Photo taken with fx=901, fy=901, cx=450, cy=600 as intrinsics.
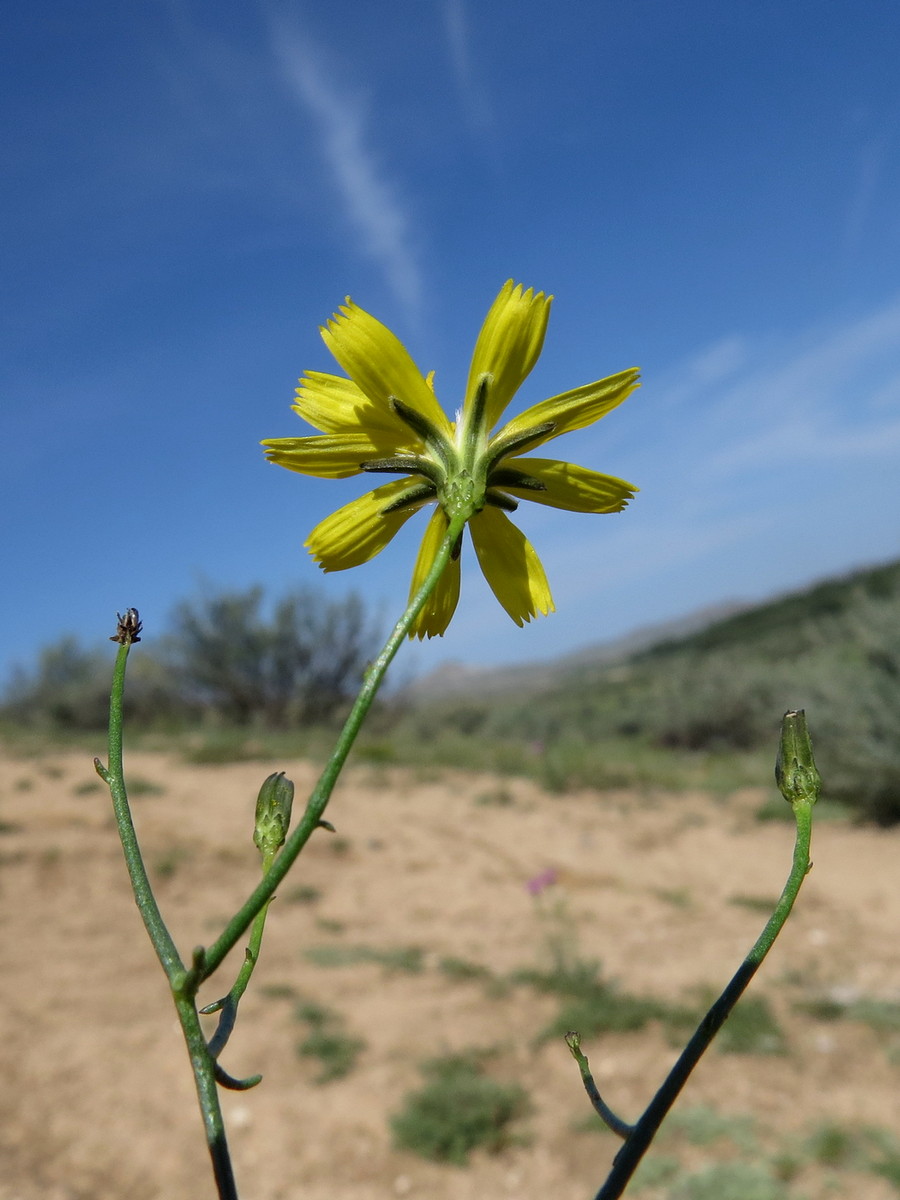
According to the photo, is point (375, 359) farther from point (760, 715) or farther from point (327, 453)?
point (760, 715)

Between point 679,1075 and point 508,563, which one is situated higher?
point 508,563

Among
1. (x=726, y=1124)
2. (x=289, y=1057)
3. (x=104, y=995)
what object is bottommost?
(x=726, y=1124)

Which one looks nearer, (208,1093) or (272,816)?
(208,1093)

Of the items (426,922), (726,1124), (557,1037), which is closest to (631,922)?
(426,922)

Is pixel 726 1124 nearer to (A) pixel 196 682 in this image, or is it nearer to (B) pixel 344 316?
(B) pixel 344 316

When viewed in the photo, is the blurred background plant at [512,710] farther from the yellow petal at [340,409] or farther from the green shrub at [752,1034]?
the yellow petal at [340,409]

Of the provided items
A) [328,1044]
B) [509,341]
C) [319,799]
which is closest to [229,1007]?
[319,799]

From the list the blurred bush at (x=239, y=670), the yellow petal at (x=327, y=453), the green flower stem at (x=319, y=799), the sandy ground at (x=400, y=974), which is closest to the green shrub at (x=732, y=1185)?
the sandy ground at (x=400, y=974)
